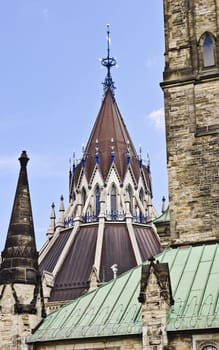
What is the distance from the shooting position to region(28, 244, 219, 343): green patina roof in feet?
67.8

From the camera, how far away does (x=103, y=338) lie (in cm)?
2131

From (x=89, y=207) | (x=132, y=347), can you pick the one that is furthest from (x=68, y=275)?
(x=132, y=347)

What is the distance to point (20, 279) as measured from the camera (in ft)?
76.6

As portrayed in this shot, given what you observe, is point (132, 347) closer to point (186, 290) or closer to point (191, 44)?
point (186, 290)

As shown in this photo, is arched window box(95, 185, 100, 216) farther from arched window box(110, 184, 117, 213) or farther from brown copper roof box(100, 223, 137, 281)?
brown copper roof box(100, 223, 137, 281)

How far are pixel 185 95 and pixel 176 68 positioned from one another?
1.23m

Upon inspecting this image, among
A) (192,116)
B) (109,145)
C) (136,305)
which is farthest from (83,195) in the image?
(136,305)

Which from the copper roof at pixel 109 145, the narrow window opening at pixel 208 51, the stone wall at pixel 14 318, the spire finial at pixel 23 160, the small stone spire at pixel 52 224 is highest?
the copper roof at pixel 109 145

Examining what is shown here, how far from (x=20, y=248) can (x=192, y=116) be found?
7.95 meters

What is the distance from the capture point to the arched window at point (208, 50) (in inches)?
1054

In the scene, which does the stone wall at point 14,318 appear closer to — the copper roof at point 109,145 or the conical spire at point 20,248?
the conical spire at point 20,248

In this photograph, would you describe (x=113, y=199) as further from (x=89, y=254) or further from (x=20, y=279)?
(x=20, y=279)

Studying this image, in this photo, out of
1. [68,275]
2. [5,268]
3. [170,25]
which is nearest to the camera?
[5,268]

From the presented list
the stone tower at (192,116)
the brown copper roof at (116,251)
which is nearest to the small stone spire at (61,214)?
the brown copper roof at (116,251)
